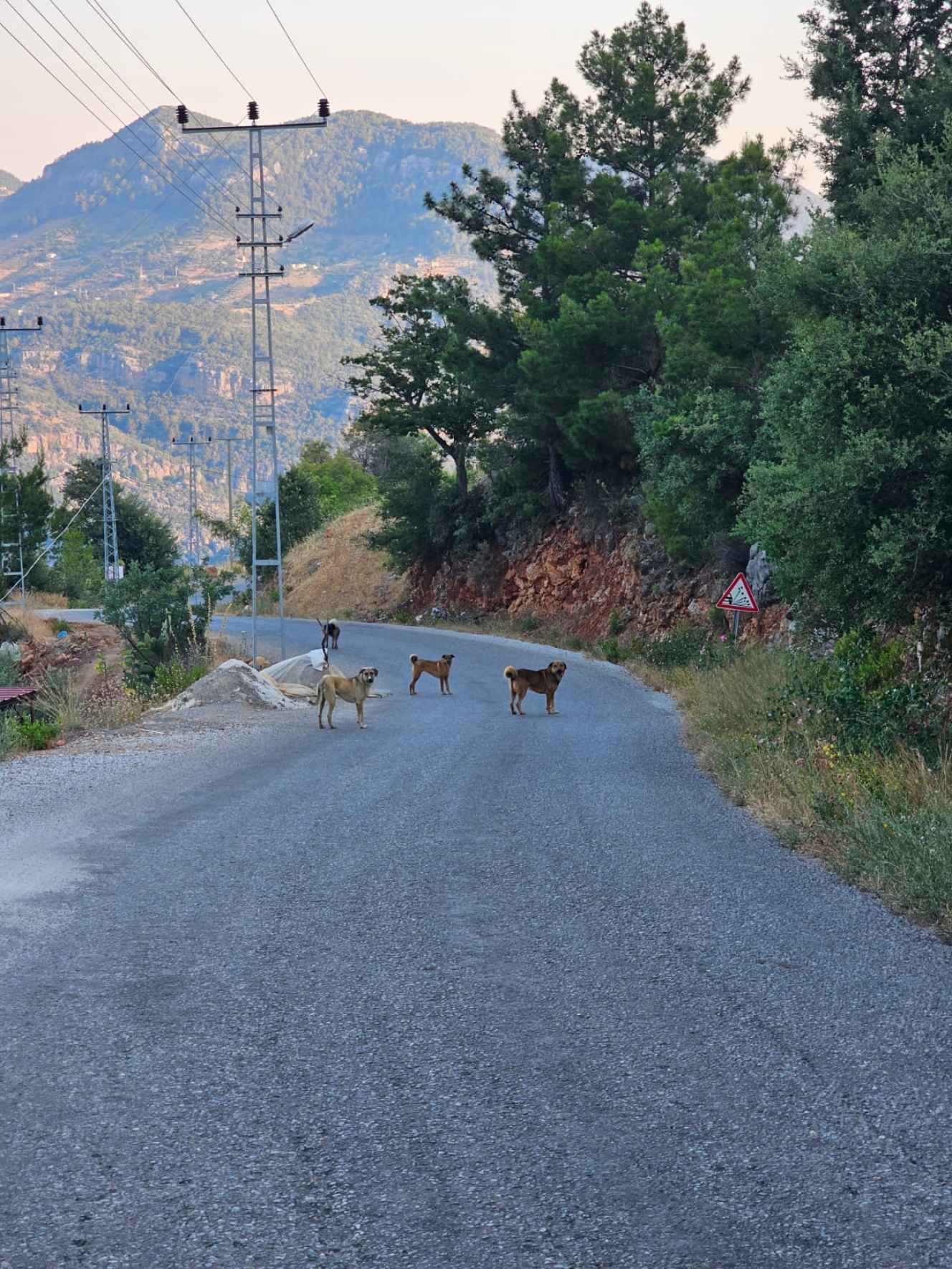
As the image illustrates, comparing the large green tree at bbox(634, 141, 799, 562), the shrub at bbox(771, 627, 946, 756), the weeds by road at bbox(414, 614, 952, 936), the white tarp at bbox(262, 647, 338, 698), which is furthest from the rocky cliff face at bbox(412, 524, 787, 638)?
the shrub at bbox(771, 627, 946, 756)

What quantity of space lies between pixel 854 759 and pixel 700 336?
2135cm

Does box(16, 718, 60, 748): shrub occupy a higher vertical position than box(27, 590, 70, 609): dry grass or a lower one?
higher

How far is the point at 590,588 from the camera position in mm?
45156

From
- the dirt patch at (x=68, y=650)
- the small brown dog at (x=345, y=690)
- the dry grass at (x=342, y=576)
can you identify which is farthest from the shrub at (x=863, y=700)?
the dry grass at (x=342, y=576)

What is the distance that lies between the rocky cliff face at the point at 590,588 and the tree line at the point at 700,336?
114 centimetres

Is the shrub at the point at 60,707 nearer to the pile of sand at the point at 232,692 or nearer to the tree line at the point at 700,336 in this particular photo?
the pile of sand at the point at 232,692

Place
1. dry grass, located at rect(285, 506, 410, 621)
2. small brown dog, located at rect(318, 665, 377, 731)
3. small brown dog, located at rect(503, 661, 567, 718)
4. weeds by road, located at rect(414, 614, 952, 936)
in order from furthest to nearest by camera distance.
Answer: dry grass, located at rect(285, 506, 410, 621)
small brown dog, located at rect(503, 661, 567, 718)
small brown dog, located at rect(318, 665, 377, 731)
weeds by road, located at rect(414, 614, 952, 936)

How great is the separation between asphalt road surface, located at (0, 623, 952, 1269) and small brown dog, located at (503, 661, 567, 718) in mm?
10791

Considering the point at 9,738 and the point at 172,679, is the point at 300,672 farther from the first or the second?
the point at 9,738

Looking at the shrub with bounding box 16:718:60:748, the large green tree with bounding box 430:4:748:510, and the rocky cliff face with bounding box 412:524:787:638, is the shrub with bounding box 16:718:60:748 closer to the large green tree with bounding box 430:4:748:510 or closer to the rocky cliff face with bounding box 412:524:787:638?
the rocky cliff face with bounding box 412:524:787:638

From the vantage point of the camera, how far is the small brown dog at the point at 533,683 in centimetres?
2086

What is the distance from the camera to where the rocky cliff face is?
37719 mm

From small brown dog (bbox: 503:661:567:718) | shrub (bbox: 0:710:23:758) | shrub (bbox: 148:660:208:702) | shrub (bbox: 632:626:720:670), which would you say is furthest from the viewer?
shrub (bbox: 632:626:720:670)

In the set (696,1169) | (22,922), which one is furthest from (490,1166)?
(22,922)
